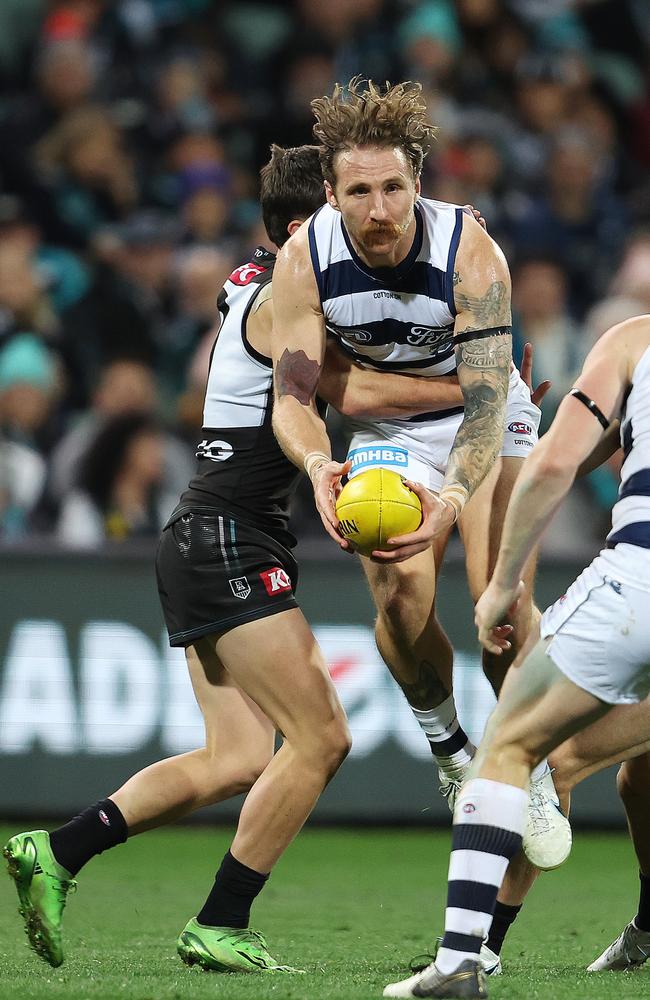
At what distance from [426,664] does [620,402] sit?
5.60ft

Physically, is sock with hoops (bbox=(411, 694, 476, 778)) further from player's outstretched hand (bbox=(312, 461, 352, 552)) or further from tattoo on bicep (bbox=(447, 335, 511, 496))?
player's outstretched hand (bbox=(312, 461, 352, 552))

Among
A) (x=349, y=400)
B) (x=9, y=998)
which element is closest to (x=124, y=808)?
(x=9, y=998)

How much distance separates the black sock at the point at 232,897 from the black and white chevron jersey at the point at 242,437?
115cm

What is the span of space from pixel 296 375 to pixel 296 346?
0.10 metres

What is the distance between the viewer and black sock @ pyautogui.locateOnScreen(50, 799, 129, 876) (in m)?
5.07

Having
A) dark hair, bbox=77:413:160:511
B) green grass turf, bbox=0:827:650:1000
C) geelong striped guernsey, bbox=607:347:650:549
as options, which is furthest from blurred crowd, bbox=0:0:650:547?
geelong striped guernsey, bbox=607:347:650:549

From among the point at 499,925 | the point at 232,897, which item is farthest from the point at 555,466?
the point at 232,897

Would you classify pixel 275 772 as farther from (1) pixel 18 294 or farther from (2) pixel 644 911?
(1) pixel 18 294

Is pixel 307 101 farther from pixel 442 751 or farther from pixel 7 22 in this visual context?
pixel 442 751

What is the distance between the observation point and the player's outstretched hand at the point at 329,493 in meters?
4.62

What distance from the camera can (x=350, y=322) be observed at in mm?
5148

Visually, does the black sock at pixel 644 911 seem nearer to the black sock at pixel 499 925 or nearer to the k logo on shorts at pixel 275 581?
the black sock at pixel 499 925

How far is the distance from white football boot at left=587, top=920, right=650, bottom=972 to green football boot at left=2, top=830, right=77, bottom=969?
5.68 ft

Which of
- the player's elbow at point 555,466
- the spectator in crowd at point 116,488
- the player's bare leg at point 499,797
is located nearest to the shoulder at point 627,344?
the player's elbow at point 555,466
